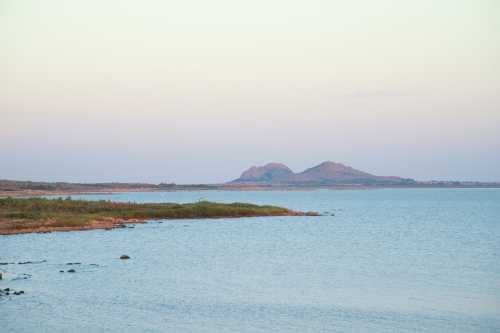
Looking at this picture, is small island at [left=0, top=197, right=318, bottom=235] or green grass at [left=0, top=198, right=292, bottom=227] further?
green grass at [left=0, top=198, right=292, bottom=227]

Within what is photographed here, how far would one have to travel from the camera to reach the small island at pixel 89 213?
6512 cm

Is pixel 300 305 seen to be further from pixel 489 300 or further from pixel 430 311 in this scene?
pixel 489 300

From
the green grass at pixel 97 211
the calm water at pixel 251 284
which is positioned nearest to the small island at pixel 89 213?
the green grass at pixel 97 211

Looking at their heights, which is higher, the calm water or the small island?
the small island

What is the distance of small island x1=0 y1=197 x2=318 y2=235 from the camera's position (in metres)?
65.1

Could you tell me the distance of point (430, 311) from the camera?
Result: 2747 centimetres

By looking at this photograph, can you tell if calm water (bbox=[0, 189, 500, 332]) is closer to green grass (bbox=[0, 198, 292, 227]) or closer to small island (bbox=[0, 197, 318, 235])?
small island (bbox=[0, 197, 318, 235])

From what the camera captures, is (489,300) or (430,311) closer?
(430,311)

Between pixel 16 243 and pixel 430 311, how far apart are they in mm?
37214

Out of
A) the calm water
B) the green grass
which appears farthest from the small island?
the calm water

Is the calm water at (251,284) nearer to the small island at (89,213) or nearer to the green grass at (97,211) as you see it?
the small island at (89,213)

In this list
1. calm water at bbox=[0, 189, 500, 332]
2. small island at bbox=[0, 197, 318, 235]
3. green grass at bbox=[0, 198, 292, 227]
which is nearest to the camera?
calm water at bbox=[0, 189, 500, 332]

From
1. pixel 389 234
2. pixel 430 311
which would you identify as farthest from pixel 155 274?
pixel 389 234

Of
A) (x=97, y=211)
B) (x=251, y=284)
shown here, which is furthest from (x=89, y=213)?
(x=251, y=284)
